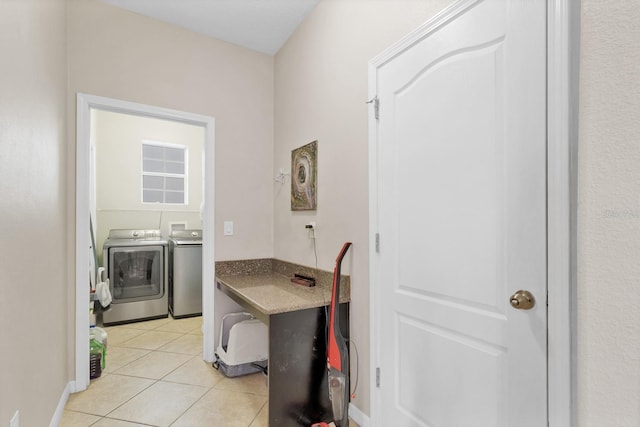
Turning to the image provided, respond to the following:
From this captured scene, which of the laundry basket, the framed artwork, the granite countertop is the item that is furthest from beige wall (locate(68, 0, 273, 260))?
the laundry basket

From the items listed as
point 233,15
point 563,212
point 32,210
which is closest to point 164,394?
point 32,210

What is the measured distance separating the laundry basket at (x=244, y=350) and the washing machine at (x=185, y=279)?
150 centimetres

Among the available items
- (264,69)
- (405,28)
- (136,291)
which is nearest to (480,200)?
(405,28)

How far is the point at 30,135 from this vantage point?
1.41m

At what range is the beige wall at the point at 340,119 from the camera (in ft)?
5.89

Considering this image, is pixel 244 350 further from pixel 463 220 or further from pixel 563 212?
pixel 563 212

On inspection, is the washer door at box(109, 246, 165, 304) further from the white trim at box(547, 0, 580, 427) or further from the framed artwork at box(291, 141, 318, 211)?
the white trim at box(547, 0, 580, 427)

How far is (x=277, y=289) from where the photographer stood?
2189mm

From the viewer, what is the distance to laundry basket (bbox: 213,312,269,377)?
2.32 metres

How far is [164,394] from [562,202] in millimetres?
2529

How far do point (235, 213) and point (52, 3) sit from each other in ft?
5.79

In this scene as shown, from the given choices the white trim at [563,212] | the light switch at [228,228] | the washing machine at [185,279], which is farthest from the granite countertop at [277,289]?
the washing machine at [185,279]

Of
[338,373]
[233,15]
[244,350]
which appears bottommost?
[244,350]

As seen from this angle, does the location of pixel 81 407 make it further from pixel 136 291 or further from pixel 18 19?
pixel 18 19
